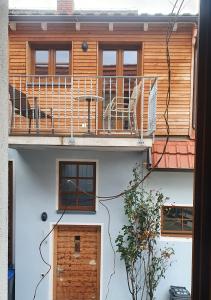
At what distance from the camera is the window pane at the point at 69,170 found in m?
4.96

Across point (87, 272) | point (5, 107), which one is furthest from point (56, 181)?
point (5, 107)

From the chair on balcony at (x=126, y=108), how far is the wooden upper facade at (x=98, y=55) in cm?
22

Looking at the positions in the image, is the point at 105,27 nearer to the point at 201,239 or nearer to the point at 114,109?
the point at 114,109

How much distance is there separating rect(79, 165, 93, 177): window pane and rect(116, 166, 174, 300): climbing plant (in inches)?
29.5

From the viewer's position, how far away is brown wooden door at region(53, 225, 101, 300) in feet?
16.4

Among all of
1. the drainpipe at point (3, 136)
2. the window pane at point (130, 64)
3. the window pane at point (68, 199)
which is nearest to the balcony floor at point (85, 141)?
the window pane at point (68, 199)

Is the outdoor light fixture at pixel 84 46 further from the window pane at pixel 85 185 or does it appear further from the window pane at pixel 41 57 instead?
the window pane at pixel 85 185

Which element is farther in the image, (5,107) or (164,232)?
(164,232)

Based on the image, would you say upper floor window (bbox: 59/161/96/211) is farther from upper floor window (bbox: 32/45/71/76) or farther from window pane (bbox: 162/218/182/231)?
upper floor window (bbox: 32/45/71/76)

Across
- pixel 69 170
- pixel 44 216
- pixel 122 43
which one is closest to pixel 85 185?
pixel 69 170

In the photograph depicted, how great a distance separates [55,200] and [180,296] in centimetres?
254

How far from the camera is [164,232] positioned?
4832 millimetres

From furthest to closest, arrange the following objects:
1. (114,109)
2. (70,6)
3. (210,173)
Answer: (70,6) → (114,109) → (210,173)

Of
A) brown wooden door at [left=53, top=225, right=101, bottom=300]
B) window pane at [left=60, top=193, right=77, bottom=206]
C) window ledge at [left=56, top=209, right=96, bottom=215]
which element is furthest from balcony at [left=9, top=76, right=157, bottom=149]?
brown wooden door at [left=53, top=225, right=101, bottom=300]
